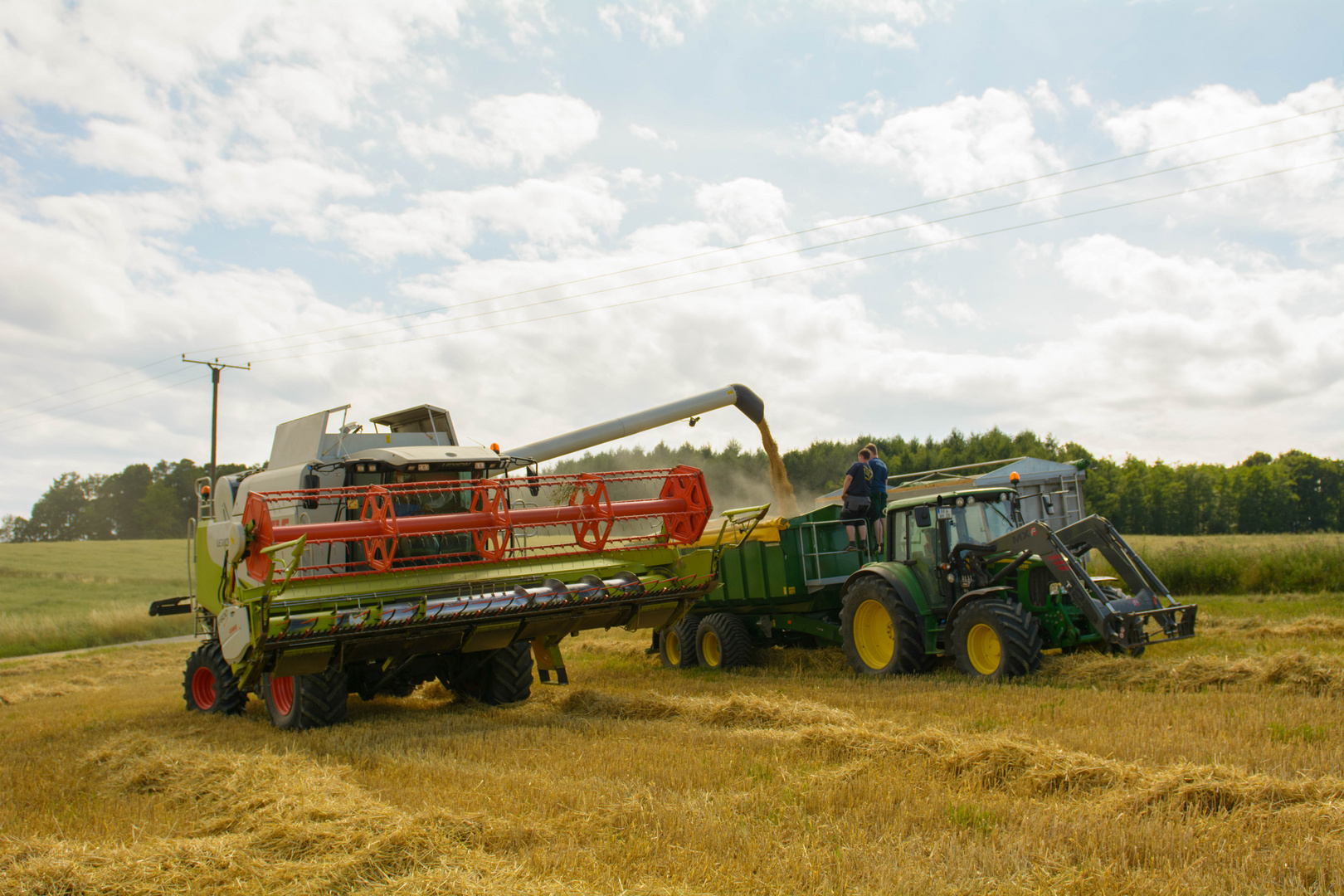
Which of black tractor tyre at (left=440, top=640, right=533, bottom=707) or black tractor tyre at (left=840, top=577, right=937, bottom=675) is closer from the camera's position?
black tractor tyre at (left=440, top=640, right=533, bottom=707)

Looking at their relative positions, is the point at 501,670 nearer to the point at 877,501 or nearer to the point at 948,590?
the point at 948,590

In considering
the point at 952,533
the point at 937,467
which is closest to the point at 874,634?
the point at 952,533

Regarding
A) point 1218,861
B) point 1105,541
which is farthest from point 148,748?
point 1105,541

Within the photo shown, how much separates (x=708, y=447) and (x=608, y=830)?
36.7 m

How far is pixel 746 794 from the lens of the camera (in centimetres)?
461

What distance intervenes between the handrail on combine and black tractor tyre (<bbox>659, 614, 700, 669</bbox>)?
10.3 ft

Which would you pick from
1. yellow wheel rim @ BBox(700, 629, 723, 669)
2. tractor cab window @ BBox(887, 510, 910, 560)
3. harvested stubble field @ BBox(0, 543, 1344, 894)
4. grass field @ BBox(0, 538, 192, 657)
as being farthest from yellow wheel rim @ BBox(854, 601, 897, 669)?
grass field @ BBox(0, 538, 192, 657)

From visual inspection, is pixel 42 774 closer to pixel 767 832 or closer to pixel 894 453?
pixel 767 832

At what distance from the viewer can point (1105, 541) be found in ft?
28.1

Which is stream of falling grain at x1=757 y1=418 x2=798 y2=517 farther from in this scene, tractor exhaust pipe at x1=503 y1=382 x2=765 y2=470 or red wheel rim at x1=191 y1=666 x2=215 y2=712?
red wheel rim at x1=191 y1=666 x2=215 y2=712

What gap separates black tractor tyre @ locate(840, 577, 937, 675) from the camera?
9141mm

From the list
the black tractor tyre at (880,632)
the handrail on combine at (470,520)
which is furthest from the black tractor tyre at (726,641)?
the handrail on combine at (470,520)

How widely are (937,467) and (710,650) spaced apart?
3957 centimetres

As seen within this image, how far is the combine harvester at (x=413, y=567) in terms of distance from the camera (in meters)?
6.93
